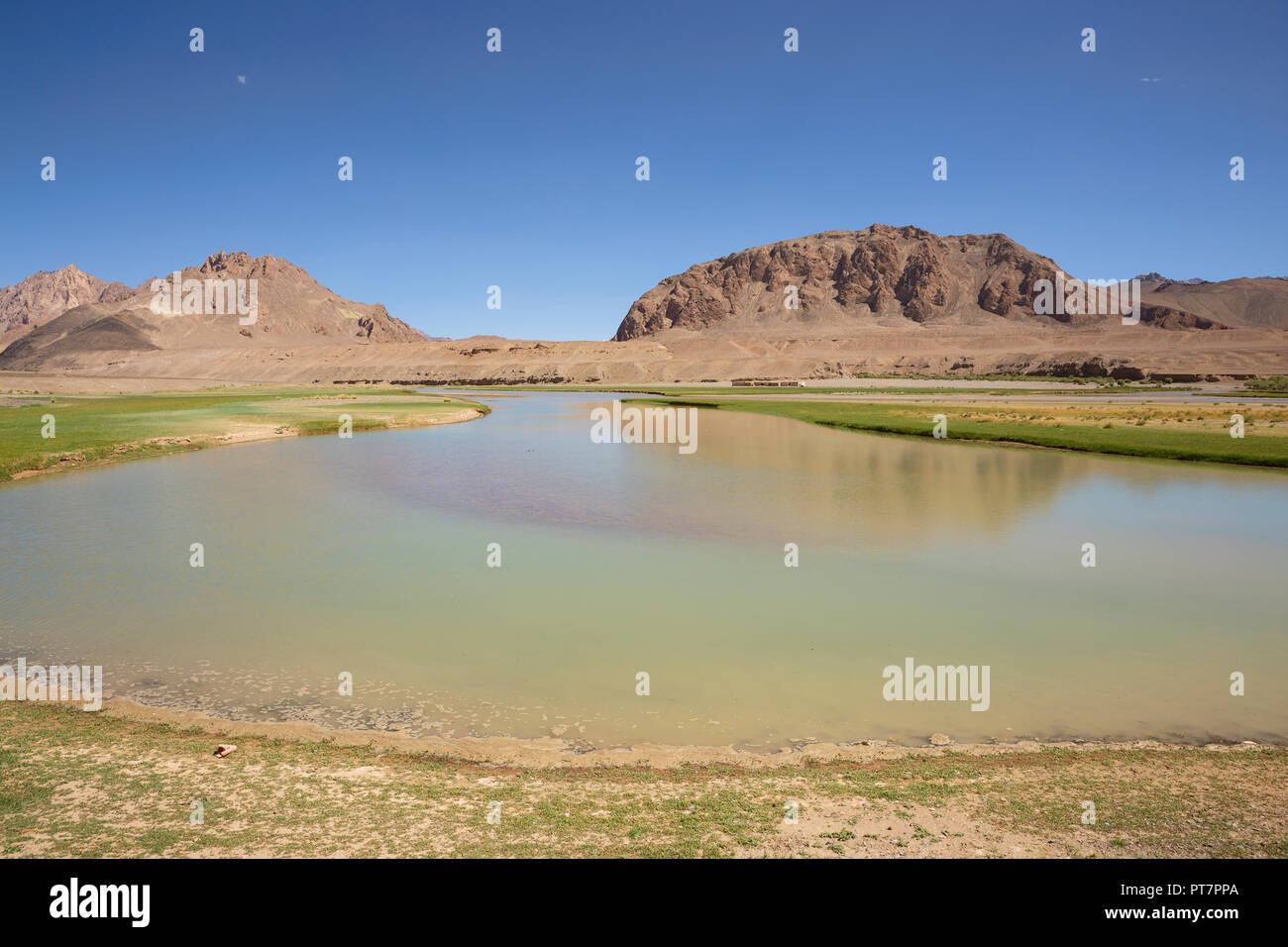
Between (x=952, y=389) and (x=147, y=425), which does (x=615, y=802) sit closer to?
(x=147, y=425)

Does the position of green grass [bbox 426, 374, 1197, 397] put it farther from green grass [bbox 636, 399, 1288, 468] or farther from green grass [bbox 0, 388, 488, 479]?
green grass [bbox 0, 388, 488, 479]

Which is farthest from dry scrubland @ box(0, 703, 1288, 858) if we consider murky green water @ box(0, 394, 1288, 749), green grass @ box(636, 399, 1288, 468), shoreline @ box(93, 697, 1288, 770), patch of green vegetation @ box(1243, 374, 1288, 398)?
patch of green vegetation @ box(1243, 374, 1288, 398)

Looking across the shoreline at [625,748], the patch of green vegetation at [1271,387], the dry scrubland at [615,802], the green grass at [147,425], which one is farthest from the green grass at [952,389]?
the dry scrubland at [615,802]

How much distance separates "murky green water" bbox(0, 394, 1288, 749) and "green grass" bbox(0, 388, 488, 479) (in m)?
7.63

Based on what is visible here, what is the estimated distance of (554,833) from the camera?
19.0 feet

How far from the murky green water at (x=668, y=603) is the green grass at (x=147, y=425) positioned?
7631 millimetres

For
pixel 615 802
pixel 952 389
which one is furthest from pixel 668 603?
pixel 952 389

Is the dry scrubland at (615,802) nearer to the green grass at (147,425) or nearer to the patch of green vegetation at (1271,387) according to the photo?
the green grass at (147,425)

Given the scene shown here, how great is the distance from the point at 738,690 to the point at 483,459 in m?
26.8

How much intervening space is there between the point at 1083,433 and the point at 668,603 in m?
37.1

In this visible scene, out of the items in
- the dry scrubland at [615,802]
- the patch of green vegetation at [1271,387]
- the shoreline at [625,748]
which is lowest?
the shoreline at [625,748]

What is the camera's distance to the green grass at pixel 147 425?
31.1 m

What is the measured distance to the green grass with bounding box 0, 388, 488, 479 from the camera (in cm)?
3108

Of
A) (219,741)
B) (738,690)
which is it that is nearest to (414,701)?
(219,741)
